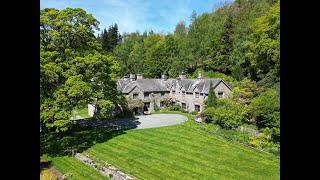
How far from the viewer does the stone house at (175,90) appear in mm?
37406

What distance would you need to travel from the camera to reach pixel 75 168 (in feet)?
55.0

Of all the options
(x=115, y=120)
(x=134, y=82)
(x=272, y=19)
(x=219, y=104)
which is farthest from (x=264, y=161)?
(x=134, y=82)

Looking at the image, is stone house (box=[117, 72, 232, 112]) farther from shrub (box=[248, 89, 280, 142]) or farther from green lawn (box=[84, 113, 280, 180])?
green lawn (box=[84, 113, 280, 180])

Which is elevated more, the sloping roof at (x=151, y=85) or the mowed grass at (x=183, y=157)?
the sloping roof at (x=151, y=85)

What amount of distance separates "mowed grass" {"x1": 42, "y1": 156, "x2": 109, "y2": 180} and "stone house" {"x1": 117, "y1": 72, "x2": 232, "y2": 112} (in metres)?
21.5

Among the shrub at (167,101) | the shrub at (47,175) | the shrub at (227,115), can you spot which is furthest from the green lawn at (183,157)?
the shrub at (167,101)

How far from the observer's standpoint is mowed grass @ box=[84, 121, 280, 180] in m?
15.5

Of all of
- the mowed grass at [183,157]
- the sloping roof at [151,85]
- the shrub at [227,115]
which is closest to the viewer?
the mowed grass at [183,157]

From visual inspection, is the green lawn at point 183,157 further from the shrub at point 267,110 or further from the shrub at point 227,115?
the shrub at point 267,110

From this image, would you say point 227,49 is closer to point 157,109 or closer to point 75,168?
point 157,109

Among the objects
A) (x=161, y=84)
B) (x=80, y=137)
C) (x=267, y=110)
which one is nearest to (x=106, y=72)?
(x=80, y=137)

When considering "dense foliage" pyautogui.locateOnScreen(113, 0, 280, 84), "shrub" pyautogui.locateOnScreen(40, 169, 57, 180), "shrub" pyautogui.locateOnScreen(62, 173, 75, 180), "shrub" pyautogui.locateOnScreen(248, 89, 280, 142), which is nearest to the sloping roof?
"dense foliage" pyautogui.locateOnScreen(113, 0, 280, 84)

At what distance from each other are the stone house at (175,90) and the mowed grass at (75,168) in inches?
847
